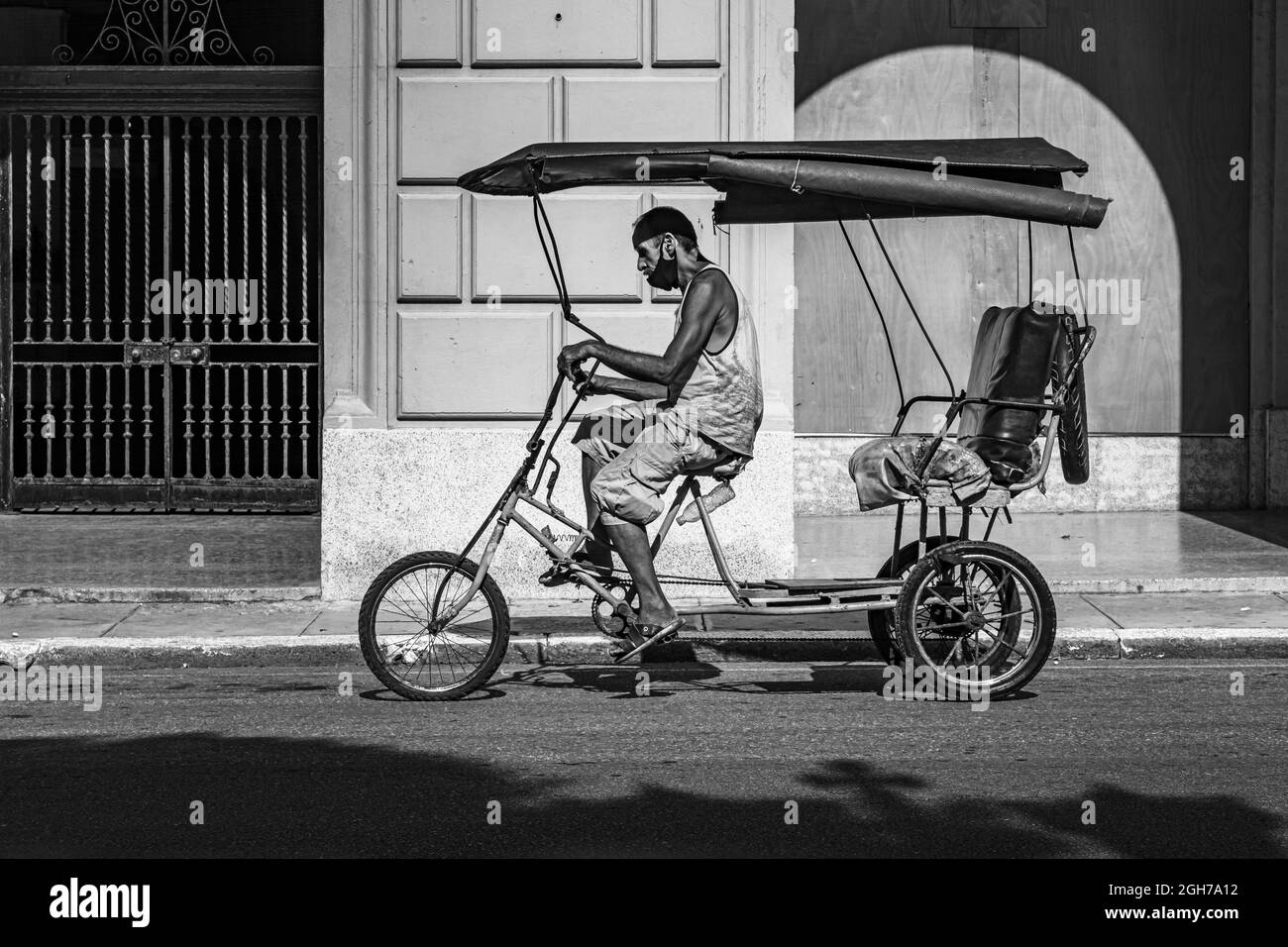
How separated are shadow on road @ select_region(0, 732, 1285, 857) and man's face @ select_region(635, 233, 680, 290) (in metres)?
2.39

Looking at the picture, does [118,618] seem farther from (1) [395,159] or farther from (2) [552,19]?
(2) [552,19]

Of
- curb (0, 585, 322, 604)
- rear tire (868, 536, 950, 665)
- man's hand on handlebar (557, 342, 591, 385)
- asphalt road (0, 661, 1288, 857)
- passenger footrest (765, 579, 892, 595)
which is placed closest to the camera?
asphalt road (0, 661, 1288, 857)

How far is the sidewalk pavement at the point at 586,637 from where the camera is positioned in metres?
8.74

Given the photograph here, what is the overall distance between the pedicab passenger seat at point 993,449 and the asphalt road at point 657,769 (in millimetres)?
892

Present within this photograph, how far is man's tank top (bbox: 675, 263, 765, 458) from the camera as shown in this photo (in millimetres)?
7637

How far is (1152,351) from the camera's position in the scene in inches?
534

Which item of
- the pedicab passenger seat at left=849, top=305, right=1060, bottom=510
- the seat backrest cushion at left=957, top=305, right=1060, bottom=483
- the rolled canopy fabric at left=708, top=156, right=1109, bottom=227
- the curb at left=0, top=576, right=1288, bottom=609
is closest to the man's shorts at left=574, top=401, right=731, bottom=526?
the pedicab passenger seat at left=849, top=305, right=1060, bottom=510

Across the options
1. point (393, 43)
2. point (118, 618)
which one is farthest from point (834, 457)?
point (118, 618)

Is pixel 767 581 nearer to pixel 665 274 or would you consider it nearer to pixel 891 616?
pixel 891 616

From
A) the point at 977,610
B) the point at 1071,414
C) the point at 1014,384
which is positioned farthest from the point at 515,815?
the point at 1071,414

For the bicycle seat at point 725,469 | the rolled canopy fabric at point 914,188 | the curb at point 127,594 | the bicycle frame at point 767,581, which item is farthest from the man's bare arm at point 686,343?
the curb at point 127,594

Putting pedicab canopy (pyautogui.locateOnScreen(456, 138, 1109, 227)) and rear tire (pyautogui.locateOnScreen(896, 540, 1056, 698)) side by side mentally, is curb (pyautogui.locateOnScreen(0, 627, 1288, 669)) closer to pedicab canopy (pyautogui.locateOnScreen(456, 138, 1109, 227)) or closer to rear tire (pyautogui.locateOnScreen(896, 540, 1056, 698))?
rear tire (pyautogui.locateOnScreen(896, 540, 1056, 698))

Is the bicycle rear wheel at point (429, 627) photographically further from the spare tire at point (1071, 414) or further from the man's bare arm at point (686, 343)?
the spare tire at point (1071, 414)

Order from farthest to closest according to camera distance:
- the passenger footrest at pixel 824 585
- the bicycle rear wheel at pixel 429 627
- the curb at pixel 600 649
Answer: the curb at pixel 600 649, the passenger footrest at pixel 824 585, the bicycle rear wheel at pixel 429 627
